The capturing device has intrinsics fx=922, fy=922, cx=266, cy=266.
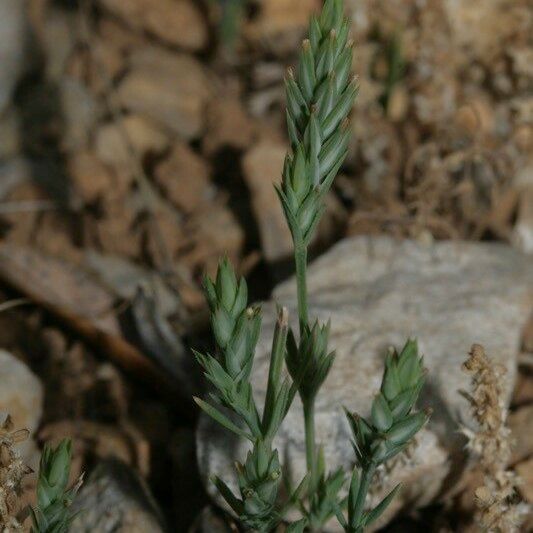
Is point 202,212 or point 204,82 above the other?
point 204,82

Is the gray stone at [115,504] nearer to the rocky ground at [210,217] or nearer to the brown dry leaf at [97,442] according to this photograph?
the rocky ground at [210,217]

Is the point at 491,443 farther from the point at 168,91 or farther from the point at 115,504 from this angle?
the point at 168,91

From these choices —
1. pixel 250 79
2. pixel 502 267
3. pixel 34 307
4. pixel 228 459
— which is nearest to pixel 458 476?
pixel 228 459

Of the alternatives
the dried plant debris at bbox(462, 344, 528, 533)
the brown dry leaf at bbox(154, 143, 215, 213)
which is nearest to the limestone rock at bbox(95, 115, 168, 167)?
the brown dry leaf at bbox(154, 143, 215, 213)

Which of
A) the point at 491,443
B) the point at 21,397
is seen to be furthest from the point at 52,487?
the point at 491,443

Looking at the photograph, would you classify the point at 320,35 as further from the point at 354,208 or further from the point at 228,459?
the point at 354,208
